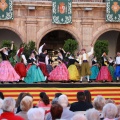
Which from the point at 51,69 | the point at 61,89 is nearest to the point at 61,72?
the point at 51,69

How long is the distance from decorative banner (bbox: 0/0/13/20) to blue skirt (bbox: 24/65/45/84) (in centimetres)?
646

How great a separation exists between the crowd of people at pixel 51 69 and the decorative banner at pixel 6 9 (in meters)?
5.03

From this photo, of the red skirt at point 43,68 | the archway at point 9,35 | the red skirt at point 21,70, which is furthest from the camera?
the archway at point 9,35

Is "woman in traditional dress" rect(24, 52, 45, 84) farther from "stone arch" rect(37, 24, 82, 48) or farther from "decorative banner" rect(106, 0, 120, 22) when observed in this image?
"decorative banner" rect(106, 0, 120, 22)

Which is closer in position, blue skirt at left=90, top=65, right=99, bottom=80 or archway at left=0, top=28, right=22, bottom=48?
blue skirt at left=90, top=65, right=99, bottom=80

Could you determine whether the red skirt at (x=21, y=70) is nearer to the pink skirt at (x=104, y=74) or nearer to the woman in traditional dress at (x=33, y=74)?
the woman in traditional dress at (x=33, y=74)

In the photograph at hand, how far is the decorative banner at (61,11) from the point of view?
2068cm

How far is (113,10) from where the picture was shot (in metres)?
20.9

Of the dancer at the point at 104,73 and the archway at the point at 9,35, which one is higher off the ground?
the archway at the point at 9,35


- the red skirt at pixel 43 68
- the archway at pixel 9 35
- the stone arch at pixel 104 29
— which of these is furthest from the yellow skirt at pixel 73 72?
the archway at pixel 9 35

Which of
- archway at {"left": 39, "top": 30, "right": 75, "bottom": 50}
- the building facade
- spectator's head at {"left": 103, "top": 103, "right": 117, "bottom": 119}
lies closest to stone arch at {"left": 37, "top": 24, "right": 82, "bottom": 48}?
the building facade

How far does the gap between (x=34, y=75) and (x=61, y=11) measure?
22.8 feet

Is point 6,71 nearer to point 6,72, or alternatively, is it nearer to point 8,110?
point 6,72

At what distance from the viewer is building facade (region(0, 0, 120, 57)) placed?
20844mm
